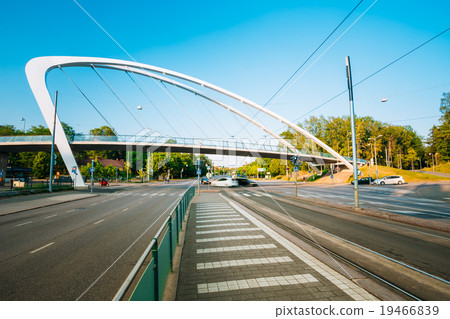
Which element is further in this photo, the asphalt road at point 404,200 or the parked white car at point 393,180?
the parked white car at point 393,180

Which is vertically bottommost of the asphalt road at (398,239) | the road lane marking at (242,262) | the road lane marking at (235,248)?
the asphalt road at (398,239)

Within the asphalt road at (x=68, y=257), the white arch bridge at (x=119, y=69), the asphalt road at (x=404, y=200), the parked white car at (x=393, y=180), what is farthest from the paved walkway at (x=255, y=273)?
A: the parked white car at (x=393, y=180)

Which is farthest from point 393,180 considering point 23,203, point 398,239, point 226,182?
point 23,203

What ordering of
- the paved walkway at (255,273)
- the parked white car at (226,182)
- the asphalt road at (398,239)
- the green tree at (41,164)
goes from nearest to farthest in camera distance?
1. the paved walkway at (255,273)
2. the asphalt road at (398,239)
3. the parked white car at (226,182)
4. the green tree at (41,164)

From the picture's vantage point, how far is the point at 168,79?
138 ft

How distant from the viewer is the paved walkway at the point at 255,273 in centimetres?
357

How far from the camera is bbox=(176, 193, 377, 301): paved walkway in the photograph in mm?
3574

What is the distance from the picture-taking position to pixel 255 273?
14.4 ft

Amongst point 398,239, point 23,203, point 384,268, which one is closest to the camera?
point 384,268

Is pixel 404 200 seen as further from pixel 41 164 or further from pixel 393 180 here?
pixel 41 164

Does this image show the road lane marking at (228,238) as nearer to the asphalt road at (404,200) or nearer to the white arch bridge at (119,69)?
the asphalt road at (404,200)

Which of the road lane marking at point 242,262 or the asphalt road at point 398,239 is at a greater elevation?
the road lane marking at point 242,262
